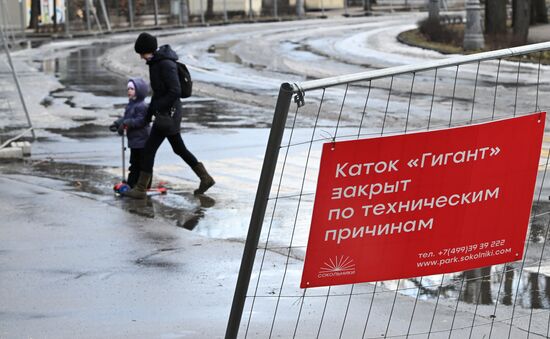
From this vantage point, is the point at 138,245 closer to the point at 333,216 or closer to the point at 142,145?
the point at 142,145

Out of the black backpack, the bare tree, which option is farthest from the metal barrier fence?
the bare tree

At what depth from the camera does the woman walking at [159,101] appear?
412 inches

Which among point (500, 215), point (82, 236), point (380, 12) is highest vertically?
point (500, 215)

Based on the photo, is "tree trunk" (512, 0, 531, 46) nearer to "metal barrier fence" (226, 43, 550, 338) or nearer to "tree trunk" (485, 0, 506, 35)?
"tree trunk" (485, 0, 506, 35)

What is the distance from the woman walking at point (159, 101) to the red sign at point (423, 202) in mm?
5793

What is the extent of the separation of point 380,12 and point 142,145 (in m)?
54.7

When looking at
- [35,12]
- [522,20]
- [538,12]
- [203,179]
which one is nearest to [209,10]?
[35,12]

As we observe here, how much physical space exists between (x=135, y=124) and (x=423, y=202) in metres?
6.44

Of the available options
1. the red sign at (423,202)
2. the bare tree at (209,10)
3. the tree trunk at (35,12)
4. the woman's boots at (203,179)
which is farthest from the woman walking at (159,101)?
the bare tree at (209,10)

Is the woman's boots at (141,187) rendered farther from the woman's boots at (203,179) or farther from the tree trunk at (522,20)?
the tree trunk at (522,20)

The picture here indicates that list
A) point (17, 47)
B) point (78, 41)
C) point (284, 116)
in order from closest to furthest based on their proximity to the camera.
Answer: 1. point (284, 116)
2. point (17, 47)
3. point (78, 41)

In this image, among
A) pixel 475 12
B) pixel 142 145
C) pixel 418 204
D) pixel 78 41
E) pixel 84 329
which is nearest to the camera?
pixel 418 204

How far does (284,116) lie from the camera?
4508mm

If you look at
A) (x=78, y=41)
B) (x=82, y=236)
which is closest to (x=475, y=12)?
(x=78, y=41)
